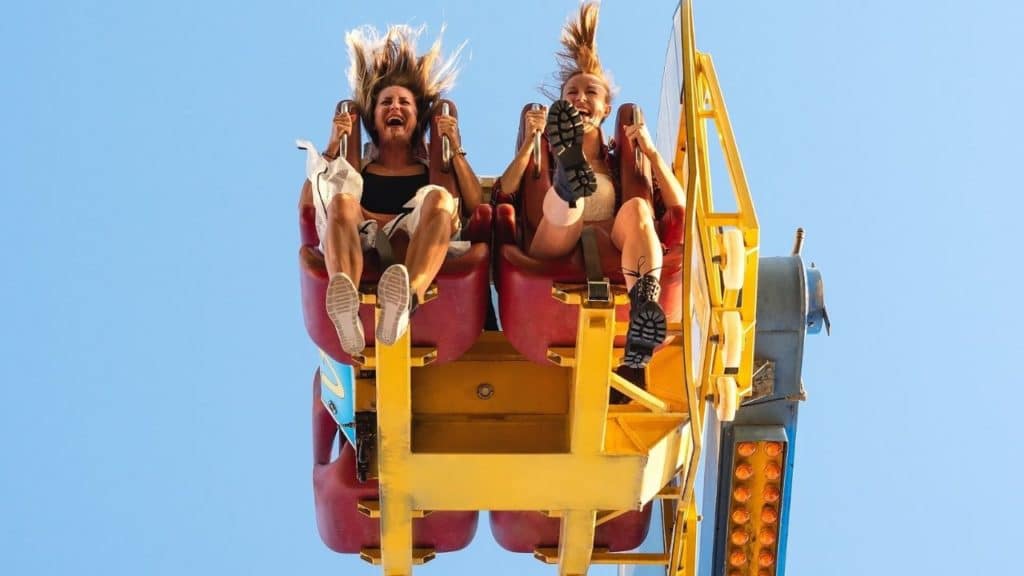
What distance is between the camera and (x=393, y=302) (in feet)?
27.2

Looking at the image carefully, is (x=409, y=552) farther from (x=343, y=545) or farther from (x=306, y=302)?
(x=306, y=302)

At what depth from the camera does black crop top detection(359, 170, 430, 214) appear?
9320 mm

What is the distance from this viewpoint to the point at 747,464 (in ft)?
31.2

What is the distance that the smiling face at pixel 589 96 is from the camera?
9734mm

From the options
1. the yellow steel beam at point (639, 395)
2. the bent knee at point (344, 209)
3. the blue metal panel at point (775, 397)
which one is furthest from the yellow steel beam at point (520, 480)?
the bent knee at point (344, 209)

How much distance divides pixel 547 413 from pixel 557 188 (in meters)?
1.23

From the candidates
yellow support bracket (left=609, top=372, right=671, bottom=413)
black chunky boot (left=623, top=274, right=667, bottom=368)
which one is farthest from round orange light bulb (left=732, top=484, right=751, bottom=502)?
black chunky boot (left=623, top=274, right=667, bottom=368)

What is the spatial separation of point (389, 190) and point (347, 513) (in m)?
1.55

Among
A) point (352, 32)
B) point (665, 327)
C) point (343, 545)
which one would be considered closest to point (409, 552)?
point (343, 545)

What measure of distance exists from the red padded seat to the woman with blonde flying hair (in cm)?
156

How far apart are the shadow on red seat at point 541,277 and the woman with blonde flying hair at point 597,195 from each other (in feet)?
0.29

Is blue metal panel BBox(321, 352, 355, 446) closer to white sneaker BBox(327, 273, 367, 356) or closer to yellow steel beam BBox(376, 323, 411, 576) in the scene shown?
yellow steel beam BBox(376, 323, 411, 576)

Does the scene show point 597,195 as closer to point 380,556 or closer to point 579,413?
point 579,413

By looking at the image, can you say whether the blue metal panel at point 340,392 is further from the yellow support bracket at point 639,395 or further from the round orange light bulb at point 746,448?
the round orange light bulb at point 746,448
